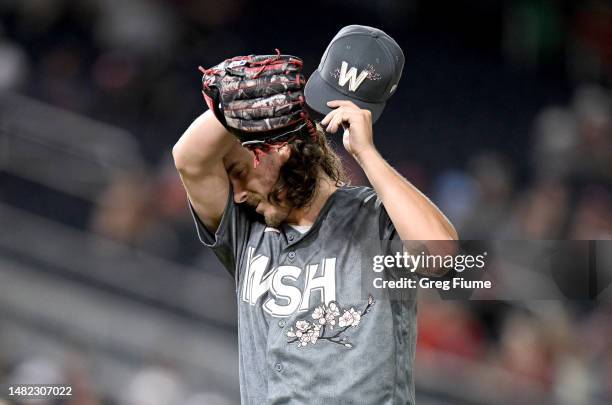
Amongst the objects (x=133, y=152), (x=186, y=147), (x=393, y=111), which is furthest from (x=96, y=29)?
(x=186, y=147)

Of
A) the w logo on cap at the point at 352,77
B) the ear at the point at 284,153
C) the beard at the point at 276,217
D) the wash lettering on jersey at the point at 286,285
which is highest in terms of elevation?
the w logo on cap at the point at 352,77

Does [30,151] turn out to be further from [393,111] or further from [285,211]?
[285,211]

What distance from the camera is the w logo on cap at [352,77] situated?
6.93 feet

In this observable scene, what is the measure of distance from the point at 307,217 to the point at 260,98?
13.3 inches

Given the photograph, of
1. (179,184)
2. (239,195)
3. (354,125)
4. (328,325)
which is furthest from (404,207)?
(179,184)

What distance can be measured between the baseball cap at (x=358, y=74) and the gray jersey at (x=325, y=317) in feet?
0.73

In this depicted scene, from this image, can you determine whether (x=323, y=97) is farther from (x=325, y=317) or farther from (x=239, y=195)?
(x=325, y=317)

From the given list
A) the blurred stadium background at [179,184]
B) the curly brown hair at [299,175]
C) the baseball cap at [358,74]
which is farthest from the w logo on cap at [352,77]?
the blurred stadium background at [179,184]

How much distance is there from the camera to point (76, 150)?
5734 mm

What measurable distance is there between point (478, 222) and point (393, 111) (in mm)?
1588

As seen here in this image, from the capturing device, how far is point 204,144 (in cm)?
218

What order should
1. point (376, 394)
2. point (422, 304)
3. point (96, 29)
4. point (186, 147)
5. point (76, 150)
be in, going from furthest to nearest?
point (96, 29) < point (76, 150) < point (422, 304) < point (186, 147) < point (376, 394)

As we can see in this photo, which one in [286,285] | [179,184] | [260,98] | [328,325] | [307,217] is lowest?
[328,325]

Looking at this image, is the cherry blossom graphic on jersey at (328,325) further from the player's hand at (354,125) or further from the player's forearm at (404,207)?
the player's hand at (354,125)
